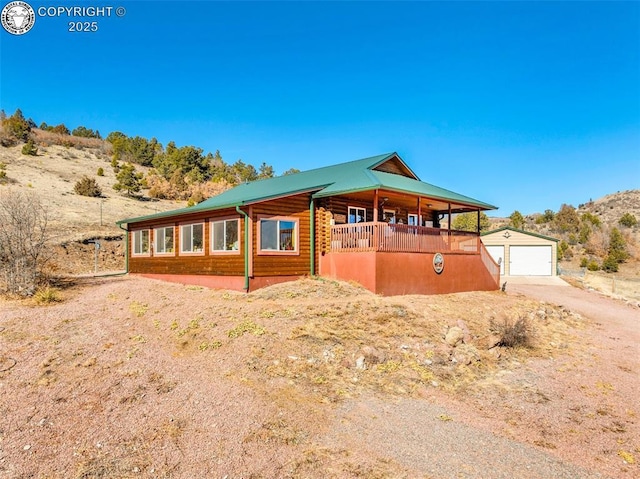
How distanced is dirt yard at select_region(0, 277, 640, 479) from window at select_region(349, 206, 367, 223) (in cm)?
433

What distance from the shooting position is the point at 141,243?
20.2 m

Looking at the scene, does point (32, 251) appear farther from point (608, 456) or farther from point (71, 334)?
point (608, 456)

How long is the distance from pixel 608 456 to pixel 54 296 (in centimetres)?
1302

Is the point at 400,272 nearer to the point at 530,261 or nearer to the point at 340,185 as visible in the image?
the point at 340,185

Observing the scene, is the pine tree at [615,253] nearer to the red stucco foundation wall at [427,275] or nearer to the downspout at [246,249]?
the red stucco foundation wall at [427,275]

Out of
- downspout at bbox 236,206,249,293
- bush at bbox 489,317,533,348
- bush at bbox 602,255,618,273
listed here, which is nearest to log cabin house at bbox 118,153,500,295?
downspout at bbox 236,206,249,293

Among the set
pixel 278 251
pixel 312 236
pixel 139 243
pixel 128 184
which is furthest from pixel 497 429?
pixel 128 184

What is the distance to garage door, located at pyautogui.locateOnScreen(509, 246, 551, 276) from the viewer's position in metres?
27.8

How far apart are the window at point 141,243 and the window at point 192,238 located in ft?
11.5

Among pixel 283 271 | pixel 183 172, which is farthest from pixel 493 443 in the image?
pixel 183 172

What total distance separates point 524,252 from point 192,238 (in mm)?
21742

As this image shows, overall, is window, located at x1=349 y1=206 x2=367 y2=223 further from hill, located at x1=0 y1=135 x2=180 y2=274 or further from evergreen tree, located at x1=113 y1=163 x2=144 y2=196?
evergreen tree, located at x1=113 y1=163 x2=144 y2=196

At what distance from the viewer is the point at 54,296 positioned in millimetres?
12094

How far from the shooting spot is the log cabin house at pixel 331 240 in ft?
45.4
